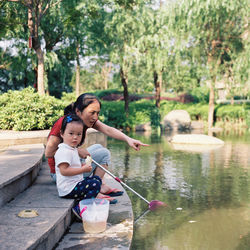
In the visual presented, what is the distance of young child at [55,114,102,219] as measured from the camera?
10.2ft

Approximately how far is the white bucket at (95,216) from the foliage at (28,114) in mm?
4081

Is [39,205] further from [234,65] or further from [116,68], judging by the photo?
[116,68]

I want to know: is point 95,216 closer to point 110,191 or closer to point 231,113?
point 110,191

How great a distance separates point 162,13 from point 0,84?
47.2 feet

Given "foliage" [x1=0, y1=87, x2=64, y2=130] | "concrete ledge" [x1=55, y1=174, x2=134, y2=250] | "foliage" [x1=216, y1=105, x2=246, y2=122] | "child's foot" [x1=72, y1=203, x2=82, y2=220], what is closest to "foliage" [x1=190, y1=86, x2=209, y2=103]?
"foliage" [x1=216, y1=105, x2=246, y2=122]

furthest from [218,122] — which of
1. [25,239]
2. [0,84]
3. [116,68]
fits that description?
[25,239]

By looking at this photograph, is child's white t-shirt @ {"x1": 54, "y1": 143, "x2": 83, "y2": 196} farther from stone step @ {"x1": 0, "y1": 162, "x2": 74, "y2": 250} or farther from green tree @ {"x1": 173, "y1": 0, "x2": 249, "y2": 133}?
green tree @ {"x1": 173, "y1": 0, "x2": 249, "y2": 133}

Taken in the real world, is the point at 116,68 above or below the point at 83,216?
above

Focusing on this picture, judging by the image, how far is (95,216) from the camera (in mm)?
2896

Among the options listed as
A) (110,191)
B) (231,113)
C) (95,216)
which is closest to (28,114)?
(110,191)

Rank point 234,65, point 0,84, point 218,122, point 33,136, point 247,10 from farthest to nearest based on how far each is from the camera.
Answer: point 0,84 → point 218,122 → point 234,65 → point 247,10 → point 33,136

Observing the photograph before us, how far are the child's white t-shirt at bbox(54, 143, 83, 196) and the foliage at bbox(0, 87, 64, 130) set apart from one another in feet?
12.1

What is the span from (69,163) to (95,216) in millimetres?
520

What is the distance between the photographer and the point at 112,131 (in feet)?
13.3
